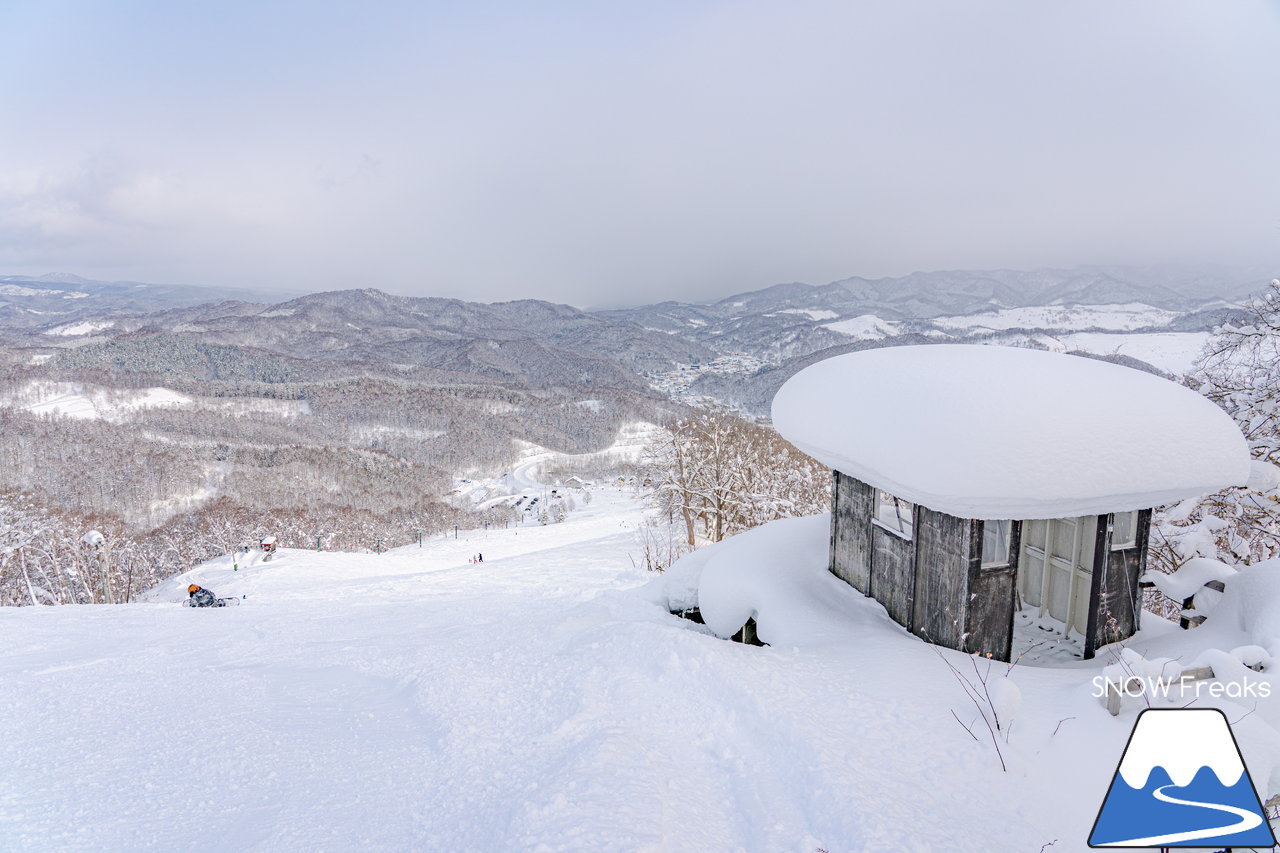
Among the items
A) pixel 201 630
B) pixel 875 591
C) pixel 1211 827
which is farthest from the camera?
pixel 201 630

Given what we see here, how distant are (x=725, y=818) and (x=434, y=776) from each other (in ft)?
7.53

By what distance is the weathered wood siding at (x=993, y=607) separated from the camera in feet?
20.8

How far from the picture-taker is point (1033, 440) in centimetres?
564

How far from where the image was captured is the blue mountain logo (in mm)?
1898

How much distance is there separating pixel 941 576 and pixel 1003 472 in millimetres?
1635

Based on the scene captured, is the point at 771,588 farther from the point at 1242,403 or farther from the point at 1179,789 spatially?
the point at 1242,403

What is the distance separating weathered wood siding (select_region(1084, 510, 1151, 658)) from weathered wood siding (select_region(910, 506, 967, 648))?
5.23 ft

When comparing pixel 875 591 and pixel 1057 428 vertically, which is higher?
pixel 1057 428

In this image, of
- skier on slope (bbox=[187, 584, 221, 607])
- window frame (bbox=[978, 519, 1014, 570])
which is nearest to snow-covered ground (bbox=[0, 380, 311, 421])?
skier on slope (bbox=[187, 584, 221, 607])

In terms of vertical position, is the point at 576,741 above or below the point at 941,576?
below

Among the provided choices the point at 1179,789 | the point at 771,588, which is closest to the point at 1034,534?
the point at 771,588

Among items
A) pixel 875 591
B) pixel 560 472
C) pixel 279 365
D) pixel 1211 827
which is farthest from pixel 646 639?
pixel 279 365

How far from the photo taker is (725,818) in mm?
4082

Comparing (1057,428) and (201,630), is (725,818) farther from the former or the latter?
(201,630)
